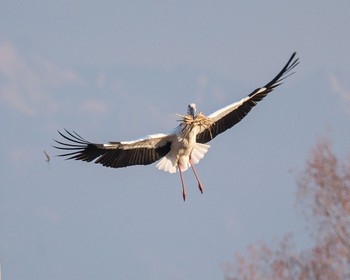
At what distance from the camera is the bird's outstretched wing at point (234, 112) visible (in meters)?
17.7

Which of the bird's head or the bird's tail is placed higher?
the bird's head

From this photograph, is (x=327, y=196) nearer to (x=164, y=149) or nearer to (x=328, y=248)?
(x=328, y=248)

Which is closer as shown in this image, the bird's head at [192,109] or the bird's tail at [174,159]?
the bird's head at [192,109]

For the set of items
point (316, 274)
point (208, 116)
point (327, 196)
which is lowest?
point (316, 274)

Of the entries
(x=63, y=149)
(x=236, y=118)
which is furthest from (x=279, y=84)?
(x=63, y=149)

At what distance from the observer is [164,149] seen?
17281mm

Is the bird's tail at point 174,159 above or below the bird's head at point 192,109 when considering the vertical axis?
below

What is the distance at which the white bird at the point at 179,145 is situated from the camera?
1647 centimetres

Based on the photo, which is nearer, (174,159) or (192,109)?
(192,109)

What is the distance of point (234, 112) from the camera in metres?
18.0

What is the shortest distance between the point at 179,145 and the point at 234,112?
1.33m

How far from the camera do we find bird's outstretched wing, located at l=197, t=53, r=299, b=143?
58.1 feet

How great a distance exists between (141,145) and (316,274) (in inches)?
125

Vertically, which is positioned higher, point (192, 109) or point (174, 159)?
point (192, 109)
